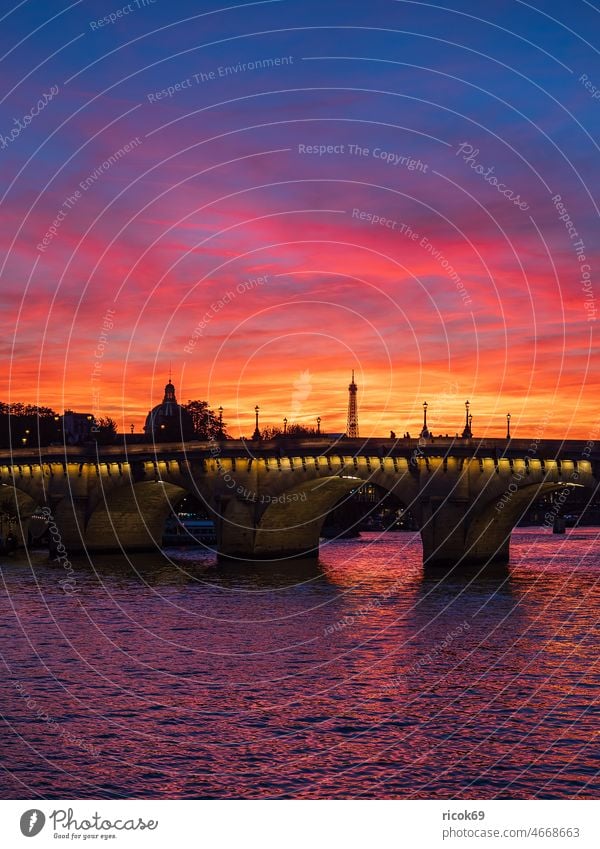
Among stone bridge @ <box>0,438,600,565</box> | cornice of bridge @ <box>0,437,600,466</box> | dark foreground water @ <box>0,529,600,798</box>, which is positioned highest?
cornice of bridge @ <box>0,437,600,466</box>

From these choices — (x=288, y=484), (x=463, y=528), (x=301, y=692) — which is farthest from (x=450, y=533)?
(x=301, y=692)

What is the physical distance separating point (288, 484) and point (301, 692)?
2359 inches

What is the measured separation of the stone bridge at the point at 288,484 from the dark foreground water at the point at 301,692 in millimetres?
15662

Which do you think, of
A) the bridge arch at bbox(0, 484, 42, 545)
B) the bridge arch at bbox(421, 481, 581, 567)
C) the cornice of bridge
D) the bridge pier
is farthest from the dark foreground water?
the bridge arch at bbox(0, 484, 42, 545)

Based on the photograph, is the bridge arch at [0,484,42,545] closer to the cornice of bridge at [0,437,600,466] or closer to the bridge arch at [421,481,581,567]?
the cornice of bridge at [0,437,600,466]

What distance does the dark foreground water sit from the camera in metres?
31.0

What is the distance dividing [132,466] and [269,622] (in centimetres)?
5097

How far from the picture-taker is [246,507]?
102m

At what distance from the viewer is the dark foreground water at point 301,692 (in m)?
31.0

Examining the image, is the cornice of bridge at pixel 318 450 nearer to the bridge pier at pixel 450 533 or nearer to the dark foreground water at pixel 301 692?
the bridge pier at pixel 450 533

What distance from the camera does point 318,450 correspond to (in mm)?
99000

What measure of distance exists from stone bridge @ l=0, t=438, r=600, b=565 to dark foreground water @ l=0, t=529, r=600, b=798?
15662mm

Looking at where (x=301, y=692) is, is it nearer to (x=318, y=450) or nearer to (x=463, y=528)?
(x=463, y=528)

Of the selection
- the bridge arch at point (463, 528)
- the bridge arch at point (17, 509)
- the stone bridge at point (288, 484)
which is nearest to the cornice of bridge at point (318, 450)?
the stone bridge at point (288, 484)
